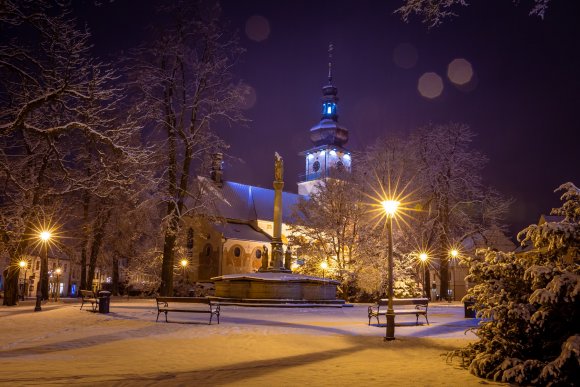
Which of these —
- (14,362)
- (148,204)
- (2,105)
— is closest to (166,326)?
(14,362)

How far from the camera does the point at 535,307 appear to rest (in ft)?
27.1

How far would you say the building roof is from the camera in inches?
2295

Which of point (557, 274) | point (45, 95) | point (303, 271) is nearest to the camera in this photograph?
point (557, 274)

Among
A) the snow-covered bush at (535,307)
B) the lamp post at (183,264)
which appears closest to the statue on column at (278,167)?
the lamp post at (183,264)

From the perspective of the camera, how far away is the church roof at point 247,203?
63.5 meters

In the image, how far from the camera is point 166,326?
14742 mm

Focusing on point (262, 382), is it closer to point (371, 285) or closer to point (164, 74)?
point (164, 74)

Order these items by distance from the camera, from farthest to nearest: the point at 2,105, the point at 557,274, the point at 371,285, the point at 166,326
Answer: the point at 371,285
the point at 166,326
the point at 2,105
the point at 557,274

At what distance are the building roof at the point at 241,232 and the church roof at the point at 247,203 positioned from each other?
1383 mm

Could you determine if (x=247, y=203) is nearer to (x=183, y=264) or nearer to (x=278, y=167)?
(x=183, y=264)

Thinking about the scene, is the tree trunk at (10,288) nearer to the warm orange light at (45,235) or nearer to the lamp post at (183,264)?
the warm orange light at (45,235)

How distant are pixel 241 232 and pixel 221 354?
50.4 m

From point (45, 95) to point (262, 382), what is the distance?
892 cm

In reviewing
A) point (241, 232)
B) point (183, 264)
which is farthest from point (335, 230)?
point (241, 232)
